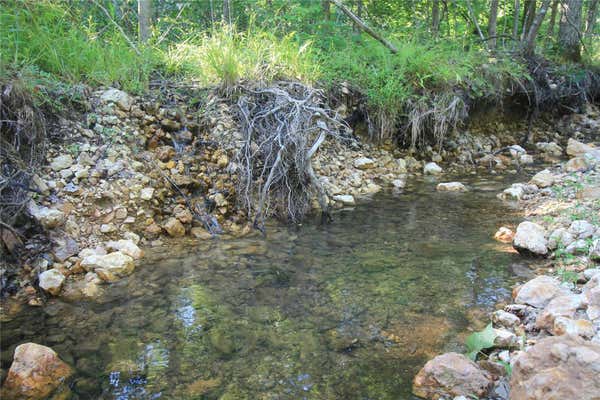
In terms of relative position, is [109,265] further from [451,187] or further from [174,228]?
[451,187]

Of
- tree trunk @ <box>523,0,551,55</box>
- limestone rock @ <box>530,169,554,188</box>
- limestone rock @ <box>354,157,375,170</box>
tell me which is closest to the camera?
limestone rock @ <box>530,169,554,188</box>

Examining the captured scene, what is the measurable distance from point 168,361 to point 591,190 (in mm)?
3809

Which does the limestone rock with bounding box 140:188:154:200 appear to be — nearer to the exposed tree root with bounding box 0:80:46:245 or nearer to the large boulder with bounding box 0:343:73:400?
the exposed tree root with bounding box 0:80:46:245

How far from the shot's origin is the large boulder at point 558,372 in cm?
151

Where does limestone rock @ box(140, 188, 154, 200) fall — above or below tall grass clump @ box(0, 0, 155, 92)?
below

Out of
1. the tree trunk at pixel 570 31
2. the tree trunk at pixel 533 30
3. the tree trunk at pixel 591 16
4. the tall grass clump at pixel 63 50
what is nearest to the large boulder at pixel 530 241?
the tall grass clump at pixel 63 50

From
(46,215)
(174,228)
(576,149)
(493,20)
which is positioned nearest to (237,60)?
(174,228)

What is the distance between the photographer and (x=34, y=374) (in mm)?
1923

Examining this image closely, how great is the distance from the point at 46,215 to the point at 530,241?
3.31m

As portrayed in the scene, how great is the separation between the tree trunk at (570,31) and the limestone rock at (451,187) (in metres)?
4.88

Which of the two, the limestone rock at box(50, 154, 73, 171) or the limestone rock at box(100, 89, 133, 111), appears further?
the limestone rock at box(100, 89, 133, 111)

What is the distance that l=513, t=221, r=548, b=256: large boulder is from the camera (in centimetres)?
321

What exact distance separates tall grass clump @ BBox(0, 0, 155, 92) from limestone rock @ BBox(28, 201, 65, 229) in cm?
103

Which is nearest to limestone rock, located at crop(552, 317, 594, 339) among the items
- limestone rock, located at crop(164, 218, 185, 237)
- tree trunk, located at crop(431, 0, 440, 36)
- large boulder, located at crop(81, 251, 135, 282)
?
A: large boulder, located at crop(81, 251, 135, 282)
